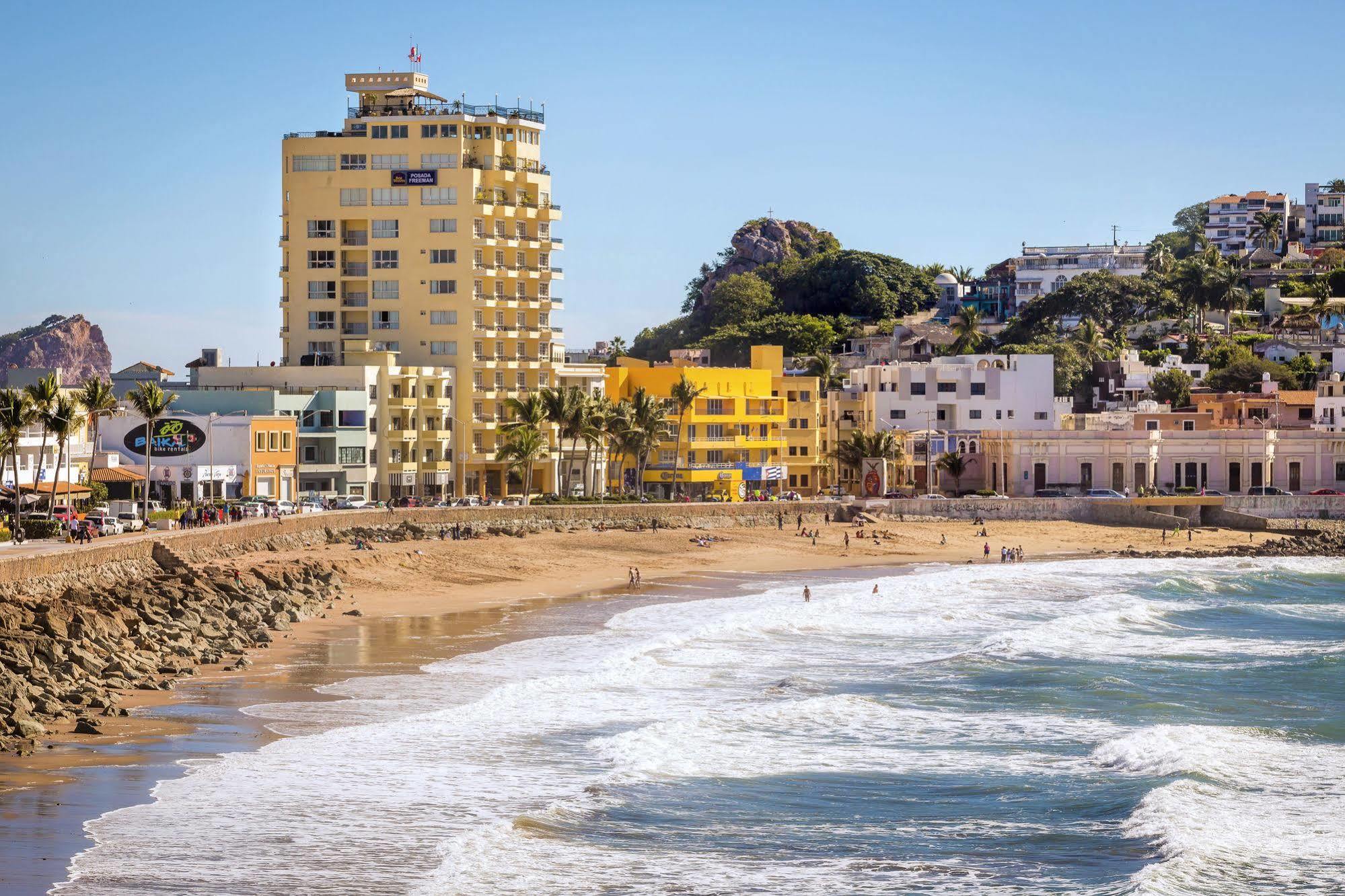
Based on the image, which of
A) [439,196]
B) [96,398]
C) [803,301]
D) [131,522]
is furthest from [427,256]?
[803,301]

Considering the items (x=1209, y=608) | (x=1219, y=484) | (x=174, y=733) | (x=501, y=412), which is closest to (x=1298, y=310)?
(x=1219, y=484)

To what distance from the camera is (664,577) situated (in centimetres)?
6888

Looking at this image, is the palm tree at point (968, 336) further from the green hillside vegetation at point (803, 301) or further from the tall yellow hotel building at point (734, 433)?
the tall yellow hotel building at point (734, 433)

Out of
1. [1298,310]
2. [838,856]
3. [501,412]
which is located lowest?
[838,856]

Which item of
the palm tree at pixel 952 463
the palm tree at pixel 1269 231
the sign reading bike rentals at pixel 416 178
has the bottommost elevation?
the palm tree at pixel 952 463

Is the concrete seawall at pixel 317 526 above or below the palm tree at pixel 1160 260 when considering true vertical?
below

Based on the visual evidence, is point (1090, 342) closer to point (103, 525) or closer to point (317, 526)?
point (317, 526)

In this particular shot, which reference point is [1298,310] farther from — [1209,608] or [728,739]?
[728,739]

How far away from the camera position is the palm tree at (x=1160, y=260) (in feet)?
573

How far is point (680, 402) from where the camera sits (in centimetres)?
9638

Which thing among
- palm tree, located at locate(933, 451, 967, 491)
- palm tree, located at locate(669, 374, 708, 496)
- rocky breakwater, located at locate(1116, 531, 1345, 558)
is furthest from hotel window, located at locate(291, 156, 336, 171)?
rocky breakwater, located at locate(1116, 531, 1345, 558)

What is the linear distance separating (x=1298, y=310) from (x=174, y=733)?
14480cm

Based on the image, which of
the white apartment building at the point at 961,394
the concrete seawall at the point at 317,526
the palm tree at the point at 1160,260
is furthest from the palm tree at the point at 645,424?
the palm tree at the point at 1160,260

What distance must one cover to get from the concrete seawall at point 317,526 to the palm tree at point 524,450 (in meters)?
4.45
